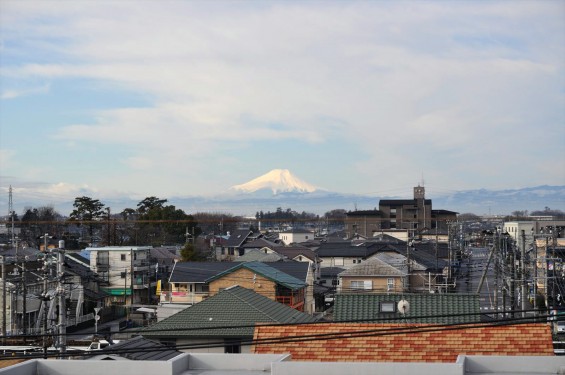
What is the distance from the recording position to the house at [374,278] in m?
36.2

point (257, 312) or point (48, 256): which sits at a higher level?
point (48, 256)

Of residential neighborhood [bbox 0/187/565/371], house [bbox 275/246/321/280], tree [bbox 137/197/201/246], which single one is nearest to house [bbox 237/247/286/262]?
residential neighborhood [bbox 0/187/565/371]

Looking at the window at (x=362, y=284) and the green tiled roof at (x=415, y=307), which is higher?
the green tiled roof at (x=415, y=307)

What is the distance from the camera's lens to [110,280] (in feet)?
140

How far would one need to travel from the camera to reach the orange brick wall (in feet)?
102

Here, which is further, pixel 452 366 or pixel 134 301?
pixel 134 301

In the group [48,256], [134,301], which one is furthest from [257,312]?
[134,301]

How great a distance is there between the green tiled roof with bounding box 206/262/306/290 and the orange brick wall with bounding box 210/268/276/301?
0.53 feet

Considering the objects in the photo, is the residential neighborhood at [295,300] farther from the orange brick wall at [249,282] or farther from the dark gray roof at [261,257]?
the dark gray roof at [261,257]

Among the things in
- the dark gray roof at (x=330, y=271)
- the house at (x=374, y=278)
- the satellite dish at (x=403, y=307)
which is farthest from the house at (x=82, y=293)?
the satellite dish at (x=403, y=307)

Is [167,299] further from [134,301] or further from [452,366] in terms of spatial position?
[452,366]

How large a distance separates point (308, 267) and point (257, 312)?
1729 centimetres

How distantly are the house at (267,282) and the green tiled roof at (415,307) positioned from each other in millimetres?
14523

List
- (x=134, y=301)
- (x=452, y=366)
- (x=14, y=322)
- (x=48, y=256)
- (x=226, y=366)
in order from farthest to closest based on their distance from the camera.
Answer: (x=134, y=301) < (x=14, y=322) < (x=48, y=256) < (x=226, y=366) < (x=452, y=366)
